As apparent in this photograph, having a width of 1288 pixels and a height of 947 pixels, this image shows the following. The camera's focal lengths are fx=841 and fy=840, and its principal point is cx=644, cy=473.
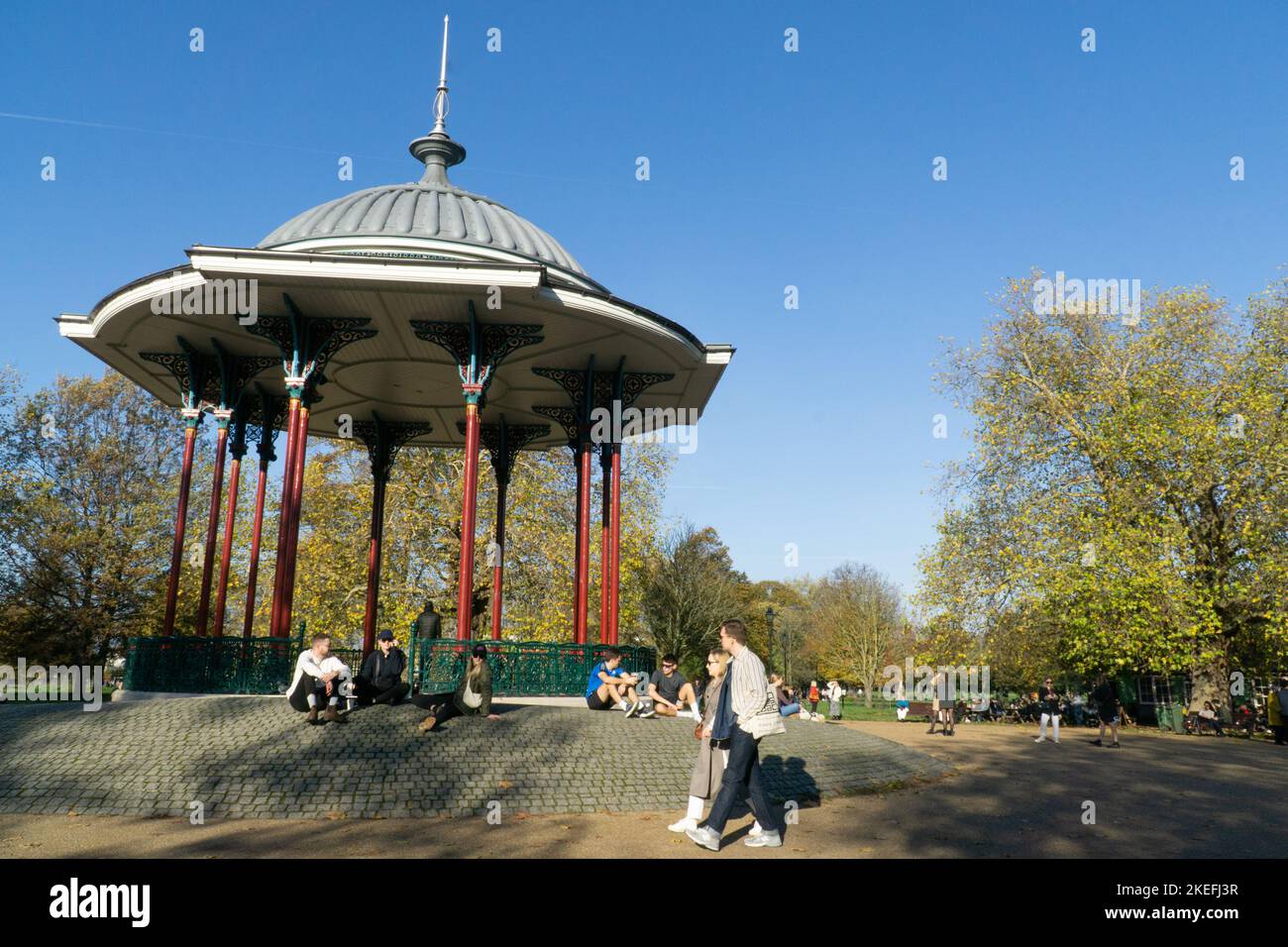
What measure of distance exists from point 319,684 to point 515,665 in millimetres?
4211

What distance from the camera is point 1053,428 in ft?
90.3

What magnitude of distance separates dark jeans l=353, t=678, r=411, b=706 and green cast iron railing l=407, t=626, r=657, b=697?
1309 mm

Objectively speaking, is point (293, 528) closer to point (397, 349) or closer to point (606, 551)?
point (397, 349)

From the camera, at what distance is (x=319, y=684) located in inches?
435

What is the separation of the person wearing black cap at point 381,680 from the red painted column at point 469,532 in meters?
2.10

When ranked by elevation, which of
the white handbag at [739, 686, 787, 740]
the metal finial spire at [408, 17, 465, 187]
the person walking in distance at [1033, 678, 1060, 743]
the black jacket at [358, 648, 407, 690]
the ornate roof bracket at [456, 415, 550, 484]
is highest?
the metal finial spire at [408, 17, 465, 187]

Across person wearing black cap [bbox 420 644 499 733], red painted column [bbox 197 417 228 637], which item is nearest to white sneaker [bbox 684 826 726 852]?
person wearing black cap [bbox 420 644 499 733]

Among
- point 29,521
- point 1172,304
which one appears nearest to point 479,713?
point 1172,304

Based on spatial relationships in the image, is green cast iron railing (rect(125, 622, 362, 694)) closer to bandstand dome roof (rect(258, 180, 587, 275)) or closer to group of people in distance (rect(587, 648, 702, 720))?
group of people in distance (rect(587, 648, 702, 720))

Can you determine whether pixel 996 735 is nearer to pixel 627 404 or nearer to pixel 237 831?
pixel 627 404

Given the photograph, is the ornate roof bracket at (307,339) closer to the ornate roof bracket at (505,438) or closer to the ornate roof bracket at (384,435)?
the ornate roof bracket at (505,438)

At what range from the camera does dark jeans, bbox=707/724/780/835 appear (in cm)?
726

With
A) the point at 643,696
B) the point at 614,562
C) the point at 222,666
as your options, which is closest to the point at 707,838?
the point at 643,696
